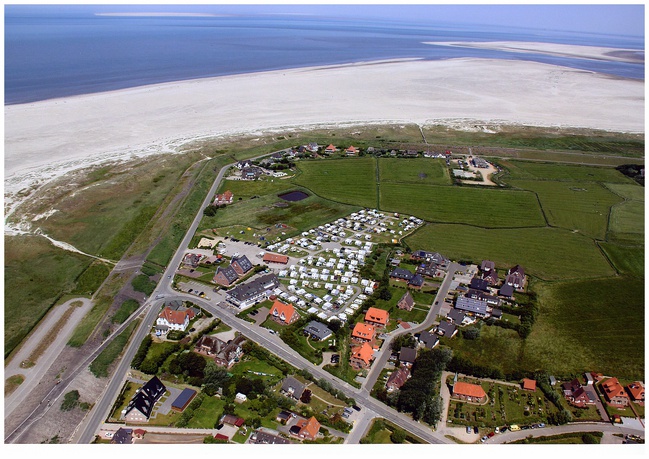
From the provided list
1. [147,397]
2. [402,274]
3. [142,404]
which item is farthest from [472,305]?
[142,404]

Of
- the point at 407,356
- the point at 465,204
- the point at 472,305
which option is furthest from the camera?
the point at 465,204

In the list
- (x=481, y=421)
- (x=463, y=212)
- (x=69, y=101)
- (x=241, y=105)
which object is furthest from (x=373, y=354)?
(x=69, y=101)

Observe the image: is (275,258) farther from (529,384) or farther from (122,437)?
(529,384)

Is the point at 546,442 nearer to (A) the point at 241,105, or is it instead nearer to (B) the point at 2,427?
Answer: (B) the point at 2,427

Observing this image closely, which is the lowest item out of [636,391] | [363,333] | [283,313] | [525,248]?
[636,391]

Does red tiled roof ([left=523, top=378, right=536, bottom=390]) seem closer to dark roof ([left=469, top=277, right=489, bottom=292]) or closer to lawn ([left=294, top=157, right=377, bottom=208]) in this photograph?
dark roof ([left=469, top=277, right=489, bottom=292])

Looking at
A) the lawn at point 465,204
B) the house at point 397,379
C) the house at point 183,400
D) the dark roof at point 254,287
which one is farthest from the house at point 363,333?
the lawn at point 465,204

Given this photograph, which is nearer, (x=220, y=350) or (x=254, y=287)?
(x=220, y=350)

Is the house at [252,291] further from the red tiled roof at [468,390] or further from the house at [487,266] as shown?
the house at [487,266]
